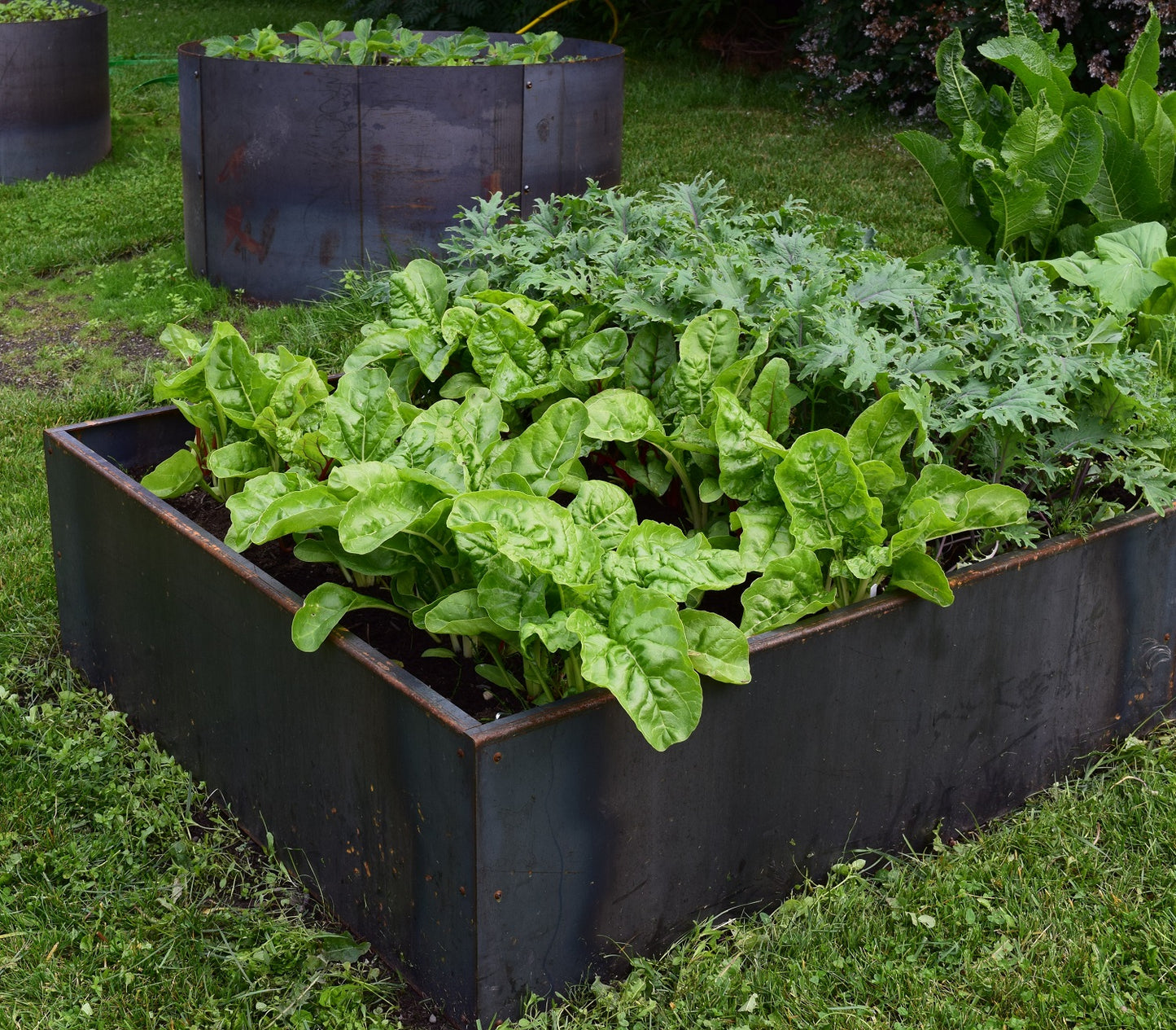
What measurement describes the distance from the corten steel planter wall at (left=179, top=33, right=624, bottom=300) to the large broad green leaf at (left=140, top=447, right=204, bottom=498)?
2.65 meters

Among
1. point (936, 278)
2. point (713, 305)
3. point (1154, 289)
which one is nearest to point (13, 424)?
point (713, 305)

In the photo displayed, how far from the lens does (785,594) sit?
2.19 meters

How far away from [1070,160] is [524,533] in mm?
2046

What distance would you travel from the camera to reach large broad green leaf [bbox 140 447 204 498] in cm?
273

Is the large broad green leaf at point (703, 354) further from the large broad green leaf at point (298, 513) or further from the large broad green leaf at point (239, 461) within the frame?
the large broad green leaf at point (239, 461)

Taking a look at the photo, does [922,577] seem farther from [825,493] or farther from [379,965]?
[379,965]

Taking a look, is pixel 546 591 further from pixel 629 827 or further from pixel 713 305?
pixel 713 305

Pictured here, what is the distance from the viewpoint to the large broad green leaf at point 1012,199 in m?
3.23

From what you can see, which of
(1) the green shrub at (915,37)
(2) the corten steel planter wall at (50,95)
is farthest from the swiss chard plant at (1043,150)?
(2) the corten steel planter wall at (50,95)

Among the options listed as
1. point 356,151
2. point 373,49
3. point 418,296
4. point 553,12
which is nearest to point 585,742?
point 418,296

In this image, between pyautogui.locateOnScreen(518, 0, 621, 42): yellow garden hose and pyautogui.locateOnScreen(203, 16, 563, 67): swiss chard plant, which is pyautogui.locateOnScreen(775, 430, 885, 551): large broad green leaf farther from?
pyautogui.locateOnScreen(518, 0, 621, 42): yellow garden hose

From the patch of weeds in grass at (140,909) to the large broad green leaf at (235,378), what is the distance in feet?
2.39

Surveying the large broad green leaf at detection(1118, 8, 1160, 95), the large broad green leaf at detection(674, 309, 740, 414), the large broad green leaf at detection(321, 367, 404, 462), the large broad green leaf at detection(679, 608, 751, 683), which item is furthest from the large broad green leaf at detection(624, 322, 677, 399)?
the large broad green leaf at detection(1118, 8, 1160, 95)

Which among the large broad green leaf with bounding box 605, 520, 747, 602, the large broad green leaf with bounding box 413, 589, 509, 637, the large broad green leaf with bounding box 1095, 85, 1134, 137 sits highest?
the large broad green leaf with bounding box 1095, 85, 1134, 137
